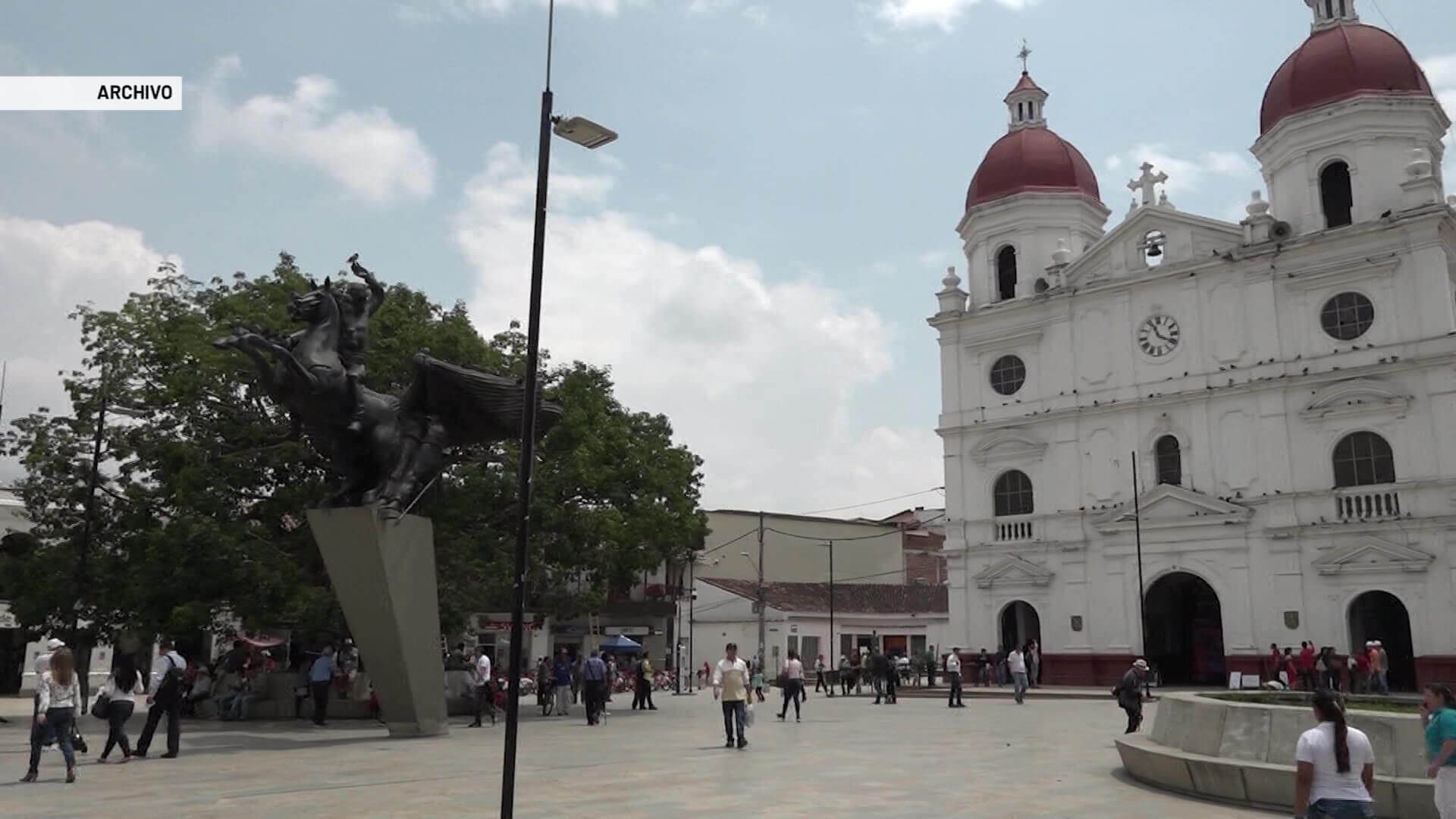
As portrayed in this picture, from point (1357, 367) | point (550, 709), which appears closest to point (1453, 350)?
point (1357, 367)

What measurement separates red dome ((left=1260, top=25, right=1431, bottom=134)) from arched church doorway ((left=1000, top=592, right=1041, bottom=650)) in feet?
56.8

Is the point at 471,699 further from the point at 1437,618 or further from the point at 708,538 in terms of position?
the point at 708,538

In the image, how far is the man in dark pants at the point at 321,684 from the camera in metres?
20.9

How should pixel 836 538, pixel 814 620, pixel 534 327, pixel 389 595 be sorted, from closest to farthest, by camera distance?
pixel 534 327 < pixel 389 595 < pixel 814 620 < pixel 836 538

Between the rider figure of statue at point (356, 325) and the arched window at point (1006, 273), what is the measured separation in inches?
1149

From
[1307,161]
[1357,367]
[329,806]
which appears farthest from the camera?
[1307,161]

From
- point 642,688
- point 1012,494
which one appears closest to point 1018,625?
point 1012,494

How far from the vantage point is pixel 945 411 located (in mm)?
42062

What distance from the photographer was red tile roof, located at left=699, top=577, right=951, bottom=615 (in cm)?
5534

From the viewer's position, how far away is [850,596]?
5878 centimetres

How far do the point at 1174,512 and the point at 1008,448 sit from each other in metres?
6.17

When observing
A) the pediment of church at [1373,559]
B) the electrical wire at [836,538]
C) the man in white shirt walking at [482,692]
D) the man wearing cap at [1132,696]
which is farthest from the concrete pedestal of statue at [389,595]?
the electrical wire at [836,538]

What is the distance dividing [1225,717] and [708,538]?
164 ft

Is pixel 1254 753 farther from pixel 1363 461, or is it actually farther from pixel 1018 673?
pixel 1363 461
